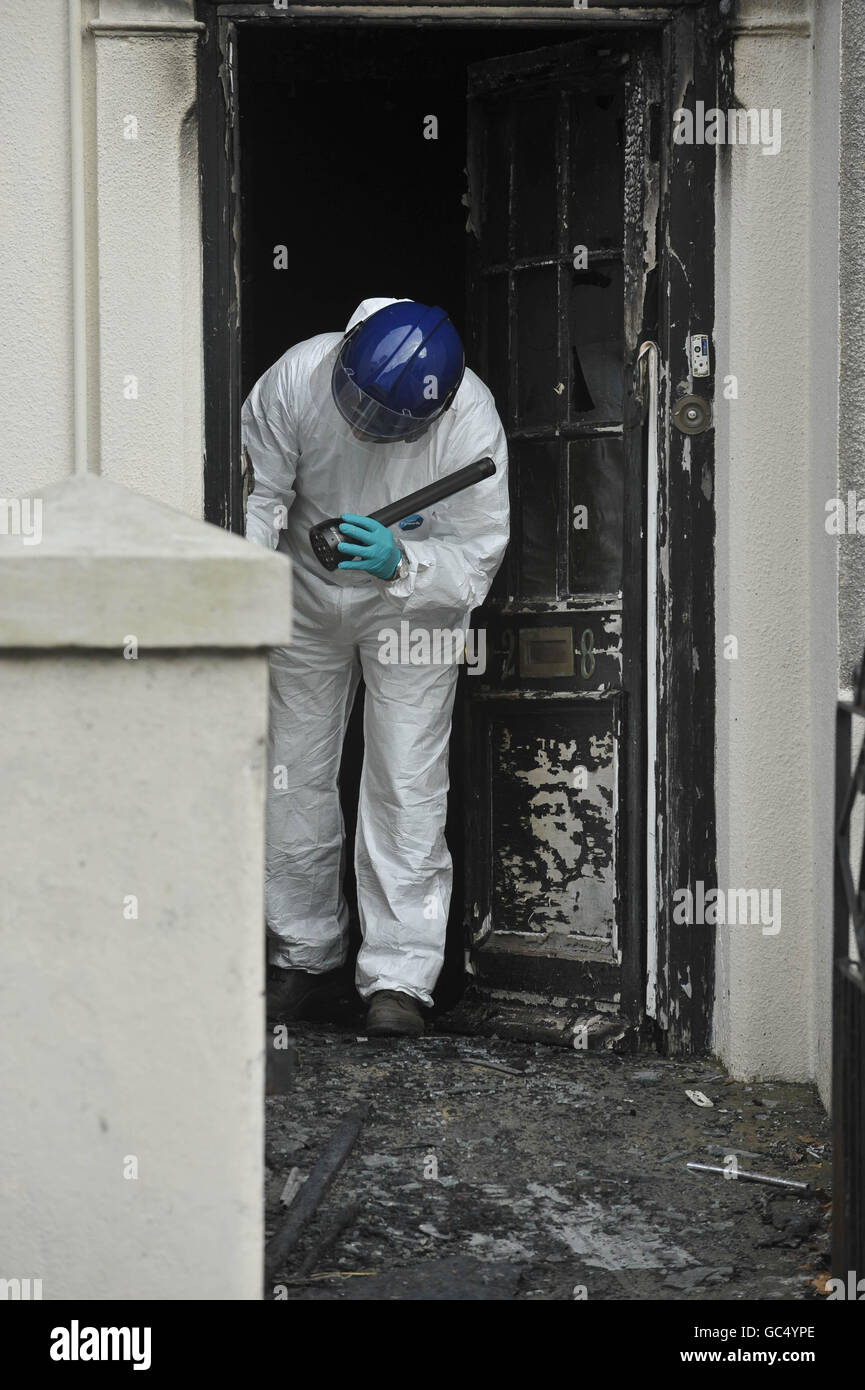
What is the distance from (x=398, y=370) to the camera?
3.56 m

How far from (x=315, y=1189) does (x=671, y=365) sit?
6.95ft

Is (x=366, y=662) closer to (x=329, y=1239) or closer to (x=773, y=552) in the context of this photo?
(x=773, y=552)

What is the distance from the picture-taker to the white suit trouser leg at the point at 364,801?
4.03 m

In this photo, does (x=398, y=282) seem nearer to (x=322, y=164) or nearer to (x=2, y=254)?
(x=322, y=164)

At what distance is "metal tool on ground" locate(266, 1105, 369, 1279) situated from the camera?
2.62 m

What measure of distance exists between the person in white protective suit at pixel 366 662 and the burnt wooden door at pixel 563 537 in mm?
206

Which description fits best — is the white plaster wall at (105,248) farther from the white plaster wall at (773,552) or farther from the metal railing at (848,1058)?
A: the metal railing at (848,1058)

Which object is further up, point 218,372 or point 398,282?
point 398,282

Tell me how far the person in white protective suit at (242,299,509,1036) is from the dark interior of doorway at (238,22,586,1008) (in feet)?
4.79

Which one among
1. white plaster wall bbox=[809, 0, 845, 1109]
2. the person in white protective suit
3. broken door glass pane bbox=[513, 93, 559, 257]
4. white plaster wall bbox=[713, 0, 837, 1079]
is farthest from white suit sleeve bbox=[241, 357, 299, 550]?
white plaster wall bbox=[809, 0, 845, 1109]

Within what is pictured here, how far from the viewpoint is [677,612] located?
3.70 meters

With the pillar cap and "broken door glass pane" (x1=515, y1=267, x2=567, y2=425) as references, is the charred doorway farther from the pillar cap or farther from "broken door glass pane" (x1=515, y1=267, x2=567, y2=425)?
the pillar cap

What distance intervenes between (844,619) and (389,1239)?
1611mm

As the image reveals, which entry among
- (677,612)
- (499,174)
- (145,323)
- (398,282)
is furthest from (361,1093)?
(398,282)
